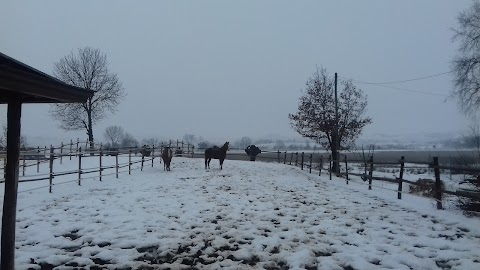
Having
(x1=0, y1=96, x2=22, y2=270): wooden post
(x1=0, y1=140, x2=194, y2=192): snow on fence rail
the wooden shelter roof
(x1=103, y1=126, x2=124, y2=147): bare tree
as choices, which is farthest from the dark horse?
(x1=103, y1=126, x2=124, y2=147): bare tree

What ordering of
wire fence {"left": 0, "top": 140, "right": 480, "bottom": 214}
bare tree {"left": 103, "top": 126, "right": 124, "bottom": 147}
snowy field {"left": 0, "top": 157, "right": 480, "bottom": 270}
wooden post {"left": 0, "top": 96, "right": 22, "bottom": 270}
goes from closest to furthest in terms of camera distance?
1. wooden post {"left": 0, "top": 96, "right": 22, "bottom": 270}
2. snowy field {"left": 0, "top": 157, "right": 480, "bottom": 270}
3. wire fence {"left": 0, "top": 140, "right": 480, "bottom": 214}
4. bare tree {"left": 103, "top": 126, "right": 124, "bottom": 147}

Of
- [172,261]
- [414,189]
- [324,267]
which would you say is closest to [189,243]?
[172,261]

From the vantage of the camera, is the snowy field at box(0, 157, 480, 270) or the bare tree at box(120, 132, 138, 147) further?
the bare tree at box(120, 132, 138, 147)

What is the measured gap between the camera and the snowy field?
510 cm

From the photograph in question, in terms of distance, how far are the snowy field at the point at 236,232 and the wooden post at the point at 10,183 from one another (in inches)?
23.1

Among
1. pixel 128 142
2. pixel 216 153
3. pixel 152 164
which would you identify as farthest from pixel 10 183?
pixel 128 142

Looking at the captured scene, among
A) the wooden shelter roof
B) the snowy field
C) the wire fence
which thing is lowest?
the snowy field

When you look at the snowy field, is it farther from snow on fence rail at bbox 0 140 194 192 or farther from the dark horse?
the dark horse

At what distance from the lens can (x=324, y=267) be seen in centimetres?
485

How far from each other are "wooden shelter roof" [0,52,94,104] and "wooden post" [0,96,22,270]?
8.6 inches

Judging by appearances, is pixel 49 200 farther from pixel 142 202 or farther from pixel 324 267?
pixel 324 267

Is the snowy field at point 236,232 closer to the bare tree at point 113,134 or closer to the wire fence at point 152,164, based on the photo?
the wire fence at point 152,164

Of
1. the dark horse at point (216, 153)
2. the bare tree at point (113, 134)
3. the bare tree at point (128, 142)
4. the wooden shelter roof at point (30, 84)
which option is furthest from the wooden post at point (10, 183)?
the bare tree at point (113, 134)

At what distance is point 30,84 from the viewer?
12.4 ft
